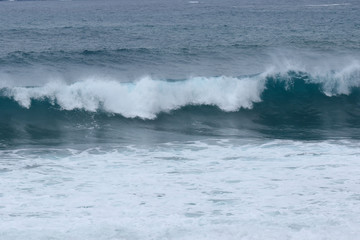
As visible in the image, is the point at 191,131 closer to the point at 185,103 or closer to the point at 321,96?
the point at 185,103

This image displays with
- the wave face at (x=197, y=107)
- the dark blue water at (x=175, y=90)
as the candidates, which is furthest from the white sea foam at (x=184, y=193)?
the wave face at (x=197, y=107)

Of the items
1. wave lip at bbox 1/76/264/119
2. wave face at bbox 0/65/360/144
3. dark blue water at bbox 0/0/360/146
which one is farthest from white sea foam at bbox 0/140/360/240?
wave lip at bbox 1/76/264/119

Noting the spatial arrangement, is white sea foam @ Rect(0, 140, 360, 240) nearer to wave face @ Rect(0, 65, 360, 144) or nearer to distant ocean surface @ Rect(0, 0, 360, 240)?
distant ocean surface @ Rect(0, 0, 360, 240)

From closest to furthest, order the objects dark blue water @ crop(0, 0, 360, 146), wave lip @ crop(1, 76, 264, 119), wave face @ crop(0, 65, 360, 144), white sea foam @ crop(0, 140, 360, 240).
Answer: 1. white sea foam @ crop(0, 140, 360, 240)
2. dark blue water @ crop(0, 0, 360, 146)
3. wave face @ crop(0, 65, 360, 144)
4. wave lip @ crop(1, 76, 264, 119)

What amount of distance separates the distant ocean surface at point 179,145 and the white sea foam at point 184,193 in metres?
0.03

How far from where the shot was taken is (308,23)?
4919cm

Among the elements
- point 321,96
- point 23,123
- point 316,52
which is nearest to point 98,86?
point 23,123

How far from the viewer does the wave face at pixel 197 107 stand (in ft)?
54.5

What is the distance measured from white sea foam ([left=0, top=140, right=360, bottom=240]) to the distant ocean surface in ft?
0.10

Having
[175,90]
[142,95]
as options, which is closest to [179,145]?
[142,95]

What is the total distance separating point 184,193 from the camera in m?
10.4

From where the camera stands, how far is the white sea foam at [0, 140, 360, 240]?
8867 mm

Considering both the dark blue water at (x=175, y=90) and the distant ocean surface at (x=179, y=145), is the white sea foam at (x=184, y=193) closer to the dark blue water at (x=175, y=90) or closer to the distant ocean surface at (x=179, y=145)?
the distant ocean surface at (x=179, y=145)

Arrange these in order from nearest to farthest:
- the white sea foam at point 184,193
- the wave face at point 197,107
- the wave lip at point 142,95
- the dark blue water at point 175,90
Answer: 1. the white sea foam at point 184,193
2. the dark blue water at point 175,90
3. the wave face at point 197,107
4. the wave lip at point 142,95
